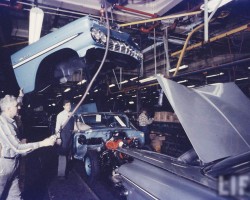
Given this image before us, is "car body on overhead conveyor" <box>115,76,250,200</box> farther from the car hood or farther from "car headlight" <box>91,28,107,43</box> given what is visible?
"car headlight" <box>91,28,107,43</box>

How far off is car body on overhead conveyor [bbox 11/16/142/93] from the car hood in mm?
1106

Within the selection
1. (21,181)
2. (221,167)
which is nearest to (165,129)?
(21,181)

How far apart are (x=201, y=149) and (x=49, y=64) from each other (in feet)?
10.1

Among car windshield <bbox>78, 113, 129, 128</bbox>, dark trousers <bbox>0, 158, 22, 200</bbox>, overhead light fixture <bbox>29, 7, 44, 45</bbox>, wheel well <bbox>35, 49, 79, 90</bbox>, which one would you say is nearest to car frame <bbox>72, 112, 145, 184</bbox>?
car windshield <bbox>78, 113, 129, 128</bbox>

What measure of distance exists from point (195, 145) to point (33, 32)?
355 centimetres

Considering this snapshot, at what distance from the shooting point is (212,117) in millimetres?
2357

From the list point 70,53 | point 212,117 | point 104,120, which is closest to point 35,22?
point 70,53

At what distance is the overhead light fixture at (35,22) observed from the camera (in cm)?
373

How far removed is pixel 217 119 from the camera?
236 cm

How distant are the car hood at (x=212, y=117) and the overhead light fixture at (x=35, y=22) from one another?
267cm

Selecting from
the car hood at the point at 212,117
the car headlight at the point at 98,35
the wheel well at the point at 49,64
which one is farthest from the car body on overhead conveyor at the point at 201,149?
the wheel well at the point at 49,64

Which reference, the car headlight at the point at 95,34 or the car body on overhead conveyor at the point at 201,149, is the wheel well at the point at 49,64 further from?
the car body on overhead conveyor at the point at 201,149

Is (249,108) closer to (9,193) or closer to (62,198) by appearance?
(9,193)

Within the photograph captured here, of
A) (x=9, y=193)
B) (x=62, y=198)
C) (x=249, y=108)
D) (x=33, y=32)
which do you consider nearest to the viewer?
(x=249, y=108)
